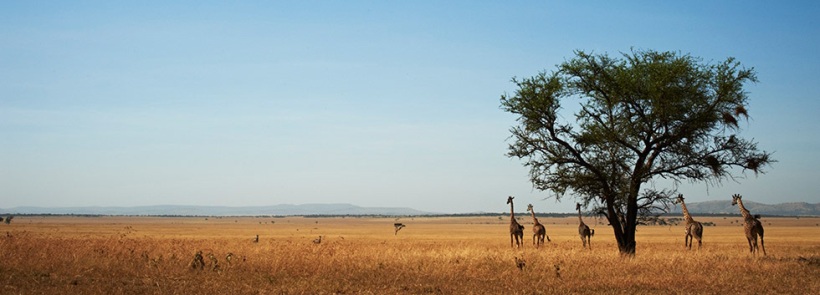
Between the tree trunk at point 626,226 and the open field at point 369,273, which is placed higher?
the tree trunk at point 626,226

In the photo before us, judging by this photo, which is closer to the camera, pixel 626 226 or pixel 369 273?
pixel 369 273

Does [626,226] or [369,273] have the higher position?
[626,226]

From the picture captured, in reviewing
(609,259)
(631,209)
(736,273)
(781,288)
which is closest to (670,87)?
(631,209)

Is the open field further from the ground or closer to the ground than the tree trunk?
closer to the ground

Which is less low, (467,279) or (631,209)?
(631,209)

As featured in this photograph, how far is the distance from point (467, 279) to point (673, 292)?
5088mm

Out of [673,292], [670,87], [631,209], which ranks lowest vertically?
[673,292]

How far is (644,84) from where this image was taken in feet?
86.8

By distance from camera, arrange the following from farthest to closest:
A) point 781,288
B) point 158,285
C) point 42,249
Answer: point 42,249 < point 781,288 < point 158,285

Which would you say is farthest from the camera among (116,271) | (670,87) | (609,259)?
(670,87)

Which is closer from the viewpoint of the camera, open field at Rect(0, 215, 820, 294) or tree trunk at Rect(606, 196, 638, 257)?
open field at Rect(0, 215, 820, 294)

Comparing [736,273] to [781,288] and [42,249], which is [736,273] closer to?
[781,288]

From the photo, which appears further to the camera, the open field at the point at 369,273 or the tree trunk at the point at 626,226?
the tree trunk at the point at 626,226

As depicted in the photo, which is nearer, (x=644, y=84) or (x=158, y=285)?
(x=158, y=285)
